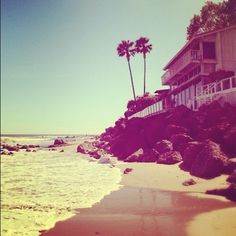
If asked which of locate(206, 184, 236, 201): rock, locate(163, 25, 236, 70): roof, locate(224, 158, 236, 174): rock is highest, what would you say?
locate(163, 25, 236, 70): roof

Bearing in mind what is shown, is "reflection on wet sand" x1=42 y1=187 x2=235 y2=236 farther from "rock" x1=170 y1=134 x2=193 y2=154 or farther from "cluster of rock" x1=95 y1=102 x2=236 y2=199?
"rock" x1=170 y1=134 x2=193 y2=154

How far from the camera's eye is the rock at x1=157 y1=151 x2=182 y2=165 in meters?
19.3

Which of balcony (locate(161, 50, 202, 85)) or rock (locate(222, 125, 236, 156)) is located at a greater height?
balcony (locate(161, 50, 202, 85))

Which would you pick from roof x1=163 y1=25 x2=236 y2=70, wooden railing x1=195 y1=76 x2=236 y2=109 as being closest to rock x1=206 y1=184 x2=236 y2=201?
wooden railing x1=195 y1=76 x2=236 y2=109

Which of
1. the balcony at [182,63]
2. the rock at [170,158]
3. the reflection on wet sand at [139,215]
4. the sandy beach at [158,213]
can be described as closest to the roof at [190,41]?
the balcony at [182,63]

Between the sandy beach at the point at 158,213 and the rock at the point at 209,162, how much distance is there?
44 centimetres

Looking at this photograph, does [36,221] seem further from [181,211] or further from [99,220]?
[181,211]

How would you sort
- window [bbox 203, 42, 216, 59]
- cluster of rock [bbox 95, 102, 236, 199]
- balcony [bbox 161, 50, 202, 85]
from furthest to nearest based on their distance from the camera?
balcony [bbox 161, 50, 202, 85] → window [bbox 203, 42, 216, 59] → cluster of rock [bbox 95, 102, 236, 199]

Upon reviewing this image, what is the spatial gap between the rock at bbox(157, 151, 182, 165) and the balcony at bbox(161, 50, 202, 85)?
12.3 metres

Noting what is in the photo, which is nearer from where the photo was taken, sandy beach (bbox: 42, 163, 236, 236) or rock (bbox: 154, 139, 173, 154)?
sandy beach (bbox: 42, 163, 236, 236)

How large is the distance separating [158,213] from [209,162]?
5.36m

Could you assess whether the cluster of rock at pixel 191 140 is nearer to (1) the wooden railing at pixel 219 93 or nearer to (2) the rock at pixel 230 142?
(2) the rock at pixel 230 142

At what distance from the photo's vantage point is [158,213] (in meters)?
10.2

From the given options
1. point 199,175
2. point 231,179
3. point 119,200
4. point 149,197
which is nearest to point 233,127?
point 199,175
